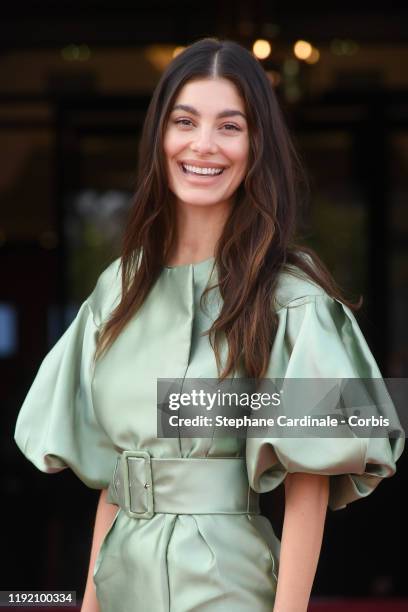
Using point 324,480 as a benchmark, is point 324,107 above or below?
above

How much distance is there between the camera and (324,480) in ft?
6.10

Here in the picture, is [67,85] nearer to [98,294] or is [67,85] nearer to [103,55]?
[103,55]

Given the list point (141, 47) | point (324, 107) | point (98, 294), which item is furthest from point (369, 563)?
point (98, 294)

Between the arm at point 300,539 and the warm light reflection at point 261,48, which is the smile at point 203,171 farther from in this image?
the warm light reflection at point 261,48

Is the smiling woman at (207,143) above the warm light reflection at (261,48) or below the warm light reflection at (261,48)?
below

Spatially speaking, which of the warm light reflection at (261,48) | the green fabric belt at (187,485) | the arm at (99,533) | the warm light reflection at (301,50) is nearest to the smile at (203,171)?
the green fabric belt at (187,485)

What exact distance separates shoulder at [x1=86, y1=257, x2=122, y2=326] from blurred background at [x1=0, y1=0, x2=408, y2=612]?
3.88 m

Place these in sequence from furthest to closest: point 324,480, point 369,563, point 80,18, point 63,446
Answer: point 80,18 < point 369,563 < point 63,446 < point 324,480

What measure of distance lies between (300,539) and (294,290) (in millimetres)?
385

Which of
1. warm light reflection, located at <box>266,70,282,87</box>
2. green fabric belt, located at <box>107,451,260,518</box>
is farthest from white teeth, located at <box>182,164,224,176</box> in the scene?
warm light reflection, located at <box>266,70,282,87</box>

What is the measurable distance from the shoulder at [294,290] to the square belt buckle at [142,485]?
0.32 meters

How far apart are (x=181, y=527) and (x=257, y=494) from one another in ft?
0.48

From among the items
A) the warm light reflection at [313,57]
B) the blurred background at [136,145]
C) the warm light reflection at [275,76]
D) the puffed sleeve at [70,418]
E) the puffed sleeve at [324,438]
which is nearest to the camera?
the puffed sleeve at [324,438]

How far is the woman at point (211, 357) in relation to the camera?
1.85 metres
